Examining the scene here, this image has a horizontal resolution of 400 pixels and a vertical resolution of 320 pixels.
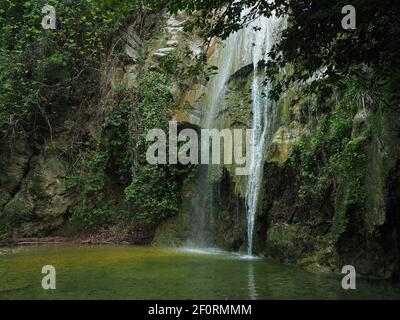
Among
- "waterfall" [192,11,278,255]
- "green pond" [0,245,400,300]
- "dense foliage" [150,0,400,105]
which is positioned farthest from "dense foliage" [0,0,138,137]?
"dense foliage" [150,0,400,105]

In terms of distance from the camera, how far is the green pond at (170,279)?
19.6 ft

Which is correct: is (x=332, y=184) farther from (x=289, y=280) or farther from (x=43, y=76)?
(x=43, y=76)

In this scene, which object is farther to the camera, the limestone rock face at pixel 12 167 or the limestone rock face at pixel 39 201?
the limestone rock face at pixel 12 167

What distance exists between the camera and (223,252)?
1078cm

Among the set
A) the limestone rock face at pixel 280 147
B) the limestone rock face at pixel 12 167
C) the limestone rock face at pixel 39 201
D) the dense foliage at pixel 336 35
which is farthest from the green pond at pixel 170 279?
the limestone rock face at pixel 12 167

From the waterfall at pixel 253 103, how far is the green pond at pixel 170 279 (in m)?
2.14

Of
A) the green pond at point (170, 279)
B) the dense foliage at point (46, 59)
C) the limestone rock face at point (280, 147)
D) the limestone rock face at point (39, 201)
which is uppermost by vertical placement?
the dense foliage at point (46, 59)

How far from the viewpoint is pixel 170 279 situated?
696cm

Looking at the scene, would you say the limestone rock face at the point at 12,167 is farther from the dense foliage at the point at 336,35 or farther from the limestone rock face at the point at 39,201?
the dense foliage at the point at 336,35

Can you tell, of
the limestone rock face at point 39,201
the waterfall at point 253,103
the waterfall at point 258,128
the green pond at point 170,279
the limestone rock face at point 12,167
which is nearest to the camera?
the green pond at point 170,279

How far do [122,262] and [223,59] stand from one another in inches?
261

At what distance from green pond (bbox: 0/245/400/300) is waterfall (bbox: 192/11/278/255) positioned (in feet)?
7.02

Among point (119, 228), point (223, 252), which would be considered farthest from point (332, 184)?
point (119, 228)

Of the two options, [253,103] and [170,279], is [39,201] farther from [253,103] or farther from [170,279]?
[170,279]
